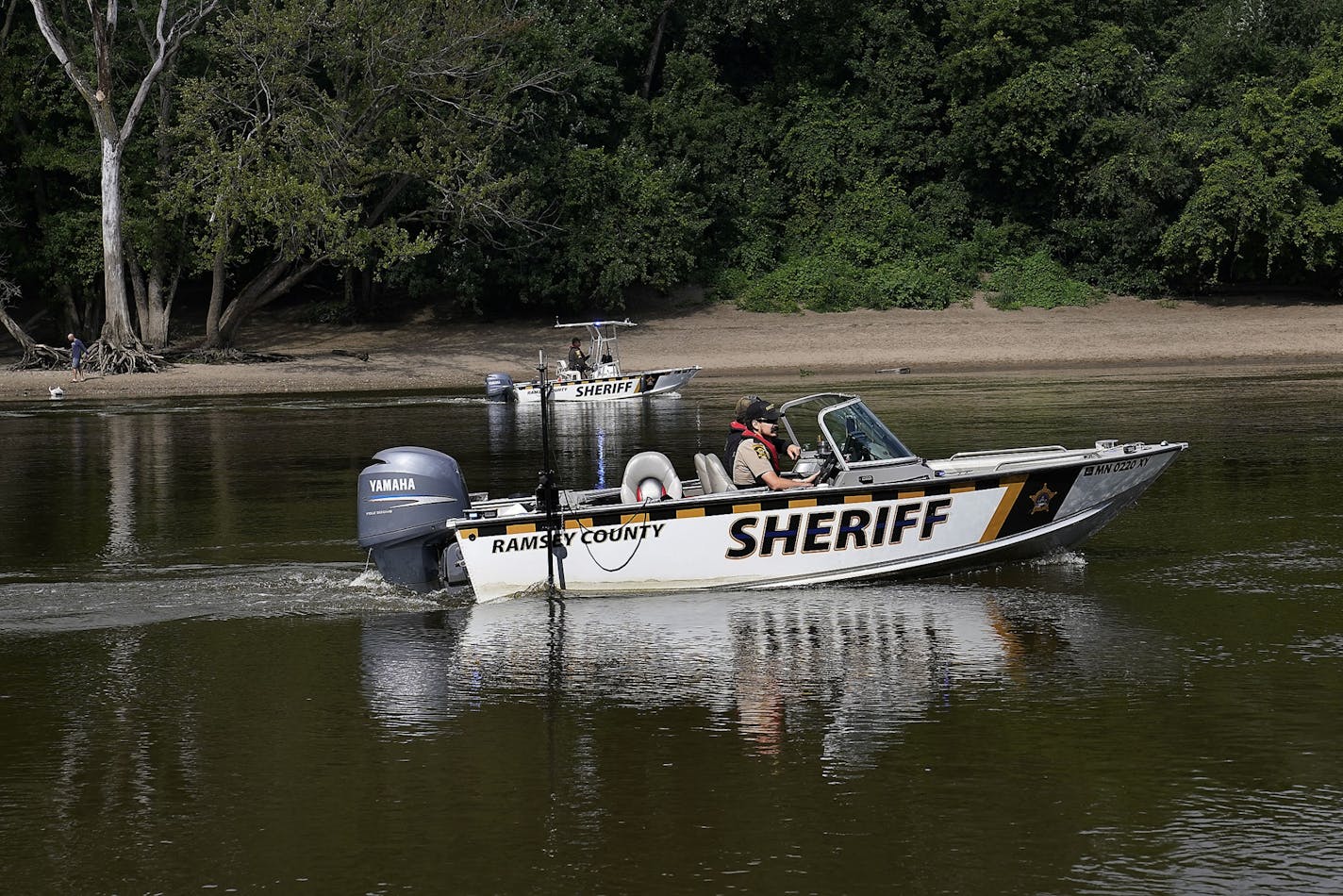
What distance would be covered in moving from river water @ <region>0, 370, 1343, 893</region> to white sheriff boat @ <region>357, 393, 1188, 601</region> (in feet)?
0.75

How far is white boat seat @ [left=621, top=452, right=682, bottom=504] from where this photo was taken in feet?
41.9

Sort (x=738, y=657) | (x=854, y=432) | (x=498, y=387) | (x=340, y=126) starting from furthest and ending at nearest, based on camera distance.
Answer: (x=340, y=126) → (x=498, y=387) → (x=854, y=432) → (x=738, y=657)

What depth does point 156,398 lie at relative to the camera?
131ft

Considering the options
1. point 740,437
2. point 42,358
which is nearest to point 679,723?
point 740,437

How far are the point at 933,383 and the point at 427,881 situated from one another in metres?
30.7

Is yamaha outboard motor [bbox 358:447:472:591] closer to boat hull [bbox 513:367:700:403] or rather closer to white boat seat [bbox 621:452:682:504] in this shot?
white boat seat [bbox 621:452:682:504]

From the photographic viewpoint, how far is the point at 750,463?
12945mm

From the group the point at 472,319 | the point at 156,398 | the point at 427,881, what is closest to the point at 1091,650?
the point at 427,881

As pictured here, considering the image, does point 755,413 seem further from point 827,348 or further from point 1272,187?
point 1272,187

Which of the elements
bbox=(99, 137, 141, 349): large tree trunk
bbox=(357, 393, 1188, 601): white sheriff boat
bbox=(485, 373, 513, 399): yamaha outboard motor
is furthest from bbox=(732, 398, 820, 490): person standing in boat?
bbox=(99, 137, 141, 349): large tree trunk

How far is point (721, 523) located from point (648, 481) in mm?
682

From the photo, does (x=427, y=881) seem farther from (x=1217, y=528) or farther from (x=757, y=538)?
(x=1217, y=528)

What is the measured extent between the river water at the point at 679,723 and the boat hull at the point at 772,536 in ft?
0.65

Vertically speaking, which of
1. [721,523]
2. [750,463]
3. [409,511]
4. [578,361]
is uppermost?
[578,361]
